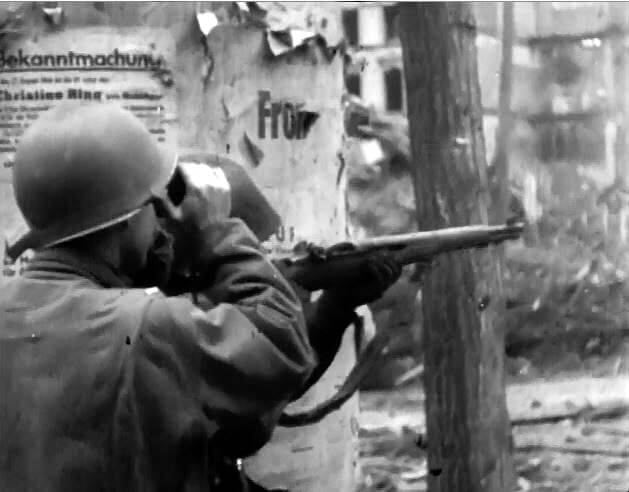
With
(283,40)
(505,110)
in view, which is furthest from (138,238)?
(505,110)

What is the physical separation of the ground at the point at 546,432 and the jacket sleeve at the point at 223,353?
35 centimetres

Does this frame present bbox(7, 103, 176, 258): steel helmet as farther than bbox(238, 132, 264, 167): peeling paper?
No

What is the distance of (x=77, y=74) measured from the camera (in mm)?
1381

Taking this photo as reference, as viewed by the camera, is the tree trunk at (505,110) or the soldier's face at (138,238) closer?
the soldier's face at (138,238)

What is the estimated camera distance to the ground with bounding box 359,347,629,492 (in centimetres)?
148

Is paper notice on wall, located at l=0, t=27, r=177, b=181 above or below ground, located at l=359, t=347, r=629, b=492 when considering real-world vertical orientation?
above

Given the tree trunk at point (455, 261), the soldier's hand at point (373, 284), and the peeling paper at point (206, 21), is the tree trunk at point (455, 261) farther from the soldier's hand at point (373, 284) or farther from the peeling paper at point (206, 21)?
the peeling paper at point (206, 21)

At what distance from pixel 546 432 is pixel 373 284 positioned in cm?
39

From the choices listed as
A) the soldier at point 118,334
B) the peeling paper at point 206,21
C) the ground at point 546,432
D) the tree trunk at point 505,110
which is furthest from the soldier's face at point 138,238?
the tree trunk at point 505,110

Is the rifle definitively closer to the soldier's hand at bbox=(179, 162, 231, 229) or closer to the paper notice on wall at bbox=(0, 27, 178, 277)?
the soldier's hand at bbox=(179, 162, 231, 229)

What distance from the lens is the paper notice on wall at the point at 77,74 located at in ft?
4.52

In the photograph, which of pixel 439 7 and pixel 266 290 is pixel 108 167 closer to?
pixel 266 290

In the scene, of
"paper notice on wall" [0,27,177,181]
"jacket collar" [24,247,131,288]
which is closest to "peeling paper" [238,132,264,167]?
"paper notice on wall" [0,27,177,181]

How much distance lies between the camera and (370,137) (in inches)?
58.2
